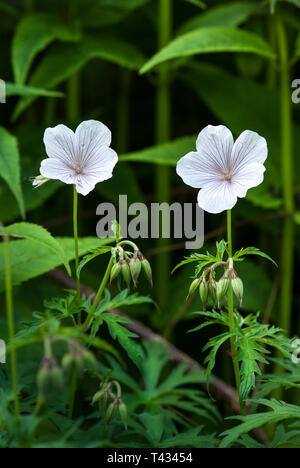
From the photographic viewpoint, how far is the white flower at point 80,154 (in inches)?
27.8

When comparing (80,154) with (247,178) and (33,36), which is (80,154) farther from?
(33,36)

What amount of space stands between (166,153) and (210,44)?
0.75 feet

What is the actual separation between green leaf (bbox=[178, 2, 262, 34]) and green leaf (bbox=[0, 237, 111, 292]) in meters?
0.60

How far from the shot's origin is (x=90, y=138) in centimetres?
72

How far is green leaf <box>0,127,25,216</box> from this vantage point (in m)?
0.98

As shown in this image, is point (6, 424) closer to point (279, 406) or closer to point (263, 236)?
point (279, 406)

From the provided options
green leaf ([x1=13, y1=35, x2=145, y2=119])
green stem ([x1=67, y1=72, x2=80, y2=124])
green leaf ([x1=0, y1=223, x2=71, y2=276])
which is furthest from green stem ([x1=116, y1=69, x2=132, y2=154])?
green leaf ([x1=0, y1=223, x2=71, y2=276])

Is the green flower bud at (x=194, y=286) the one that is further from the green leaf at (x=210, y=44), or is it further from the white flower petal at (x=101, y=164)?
the green leaf at (x=210, y=44)

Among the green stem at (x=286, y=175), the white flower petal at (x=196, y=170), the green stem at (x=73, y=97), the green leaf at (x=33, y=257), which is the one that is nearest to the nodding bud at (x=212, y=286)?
the white flower petal at (x=196, y=170)

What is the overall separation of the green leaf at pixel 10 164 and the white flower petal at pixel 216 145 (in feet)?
1.12

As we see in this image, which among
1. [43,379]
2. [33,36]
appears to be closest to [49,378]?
[43,379]

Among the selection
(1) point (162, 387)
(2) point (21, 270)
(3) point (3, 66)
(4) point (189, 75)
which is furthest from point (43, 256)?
(3) point (3, 66)

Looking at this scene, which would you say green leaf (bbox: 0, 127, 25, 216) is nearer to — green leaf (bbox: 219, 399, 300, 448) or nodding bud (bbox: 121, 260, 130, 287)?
nodding bud (bbox: 121, 260, 130, 287)

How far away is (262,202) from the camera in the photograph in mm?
1309
